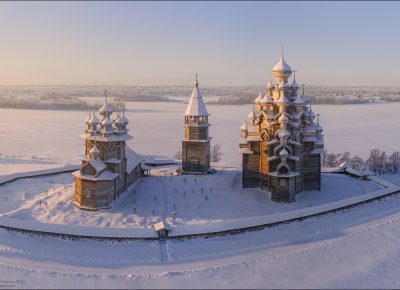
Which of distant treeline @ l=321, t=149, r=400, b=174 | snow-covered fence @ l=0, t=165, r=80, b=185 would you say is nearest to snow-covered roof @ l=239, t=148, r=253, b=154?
snow-covered fence @ l=0, t=165, r=80, b=185

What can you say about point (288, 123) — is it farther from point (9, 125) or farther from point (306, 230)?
point (9, 125)

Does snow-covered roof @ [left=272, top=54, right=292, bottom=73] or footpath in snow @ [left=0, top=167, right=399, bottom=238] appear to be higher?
snow-covered roof @ [left=272, top=54, right=292, bottom=73]

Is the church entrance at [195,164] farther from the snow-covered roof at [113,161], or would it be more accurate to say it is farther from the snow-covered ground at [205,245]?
the snow-covered roof at [113,161]

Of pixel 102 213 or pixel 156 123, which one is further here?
pixel 156 123

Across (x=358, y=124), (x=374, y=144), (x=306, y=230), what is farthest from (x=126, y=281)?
(x=358, y=124)

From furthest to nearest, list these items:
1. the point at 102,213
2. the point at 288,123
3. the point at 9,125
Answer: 1. the point at 9,125
2. the point at 288,123
3. the point at 102,213

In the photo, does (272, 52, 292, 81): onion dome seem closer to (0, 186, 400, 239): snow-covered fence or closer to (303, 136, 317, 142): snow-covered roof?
(303, 136, 317, 142): snow-covered roof

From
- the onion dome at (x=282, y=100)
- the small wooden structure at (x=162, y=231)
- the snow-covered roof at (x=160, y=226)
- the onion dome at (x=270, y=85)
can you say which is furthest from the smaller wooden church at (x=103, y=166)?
the onion dome at (x=270, y=85)

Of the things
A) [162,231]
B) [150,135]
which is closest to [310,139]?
[162,231]
